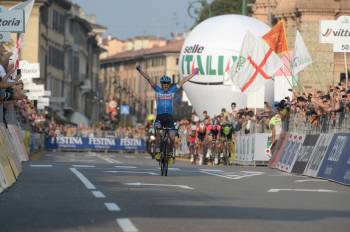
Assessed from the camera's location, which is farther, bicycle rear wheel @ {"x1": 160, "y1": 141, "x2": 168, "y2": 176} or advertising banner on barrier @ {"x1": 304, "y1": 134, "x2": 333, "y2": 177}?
advertising banner on barrier @ {"x1": 304, "y1": 134, "x2": 333, "y2": 177}

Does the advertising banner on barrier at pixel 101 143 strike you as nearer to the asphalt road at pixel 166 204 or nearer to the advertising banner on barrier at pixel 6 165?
the asphalt road at pixel 166 204

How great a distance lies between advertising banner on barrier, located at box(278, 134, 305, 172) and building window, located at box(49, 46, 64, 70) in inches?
3624

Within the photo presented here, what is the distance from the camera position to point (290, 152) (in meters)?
32.7

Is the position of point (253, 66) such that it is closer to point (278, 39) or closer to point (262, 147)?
point (278, 39)

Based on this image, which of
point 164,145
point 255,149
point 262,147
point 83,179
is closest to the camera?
point 83,179

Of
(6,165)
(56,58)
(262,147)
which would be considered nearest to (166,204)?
(6,165)

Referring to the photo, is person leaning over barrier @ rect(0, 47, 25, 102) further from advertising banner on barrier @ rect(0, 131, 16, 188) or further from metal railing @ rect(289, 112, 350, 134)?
metal railing @ rect(289, 112, 350, 134)

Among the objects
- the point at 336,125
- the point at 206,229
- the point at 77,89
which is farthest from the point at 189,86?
the point at 77,89

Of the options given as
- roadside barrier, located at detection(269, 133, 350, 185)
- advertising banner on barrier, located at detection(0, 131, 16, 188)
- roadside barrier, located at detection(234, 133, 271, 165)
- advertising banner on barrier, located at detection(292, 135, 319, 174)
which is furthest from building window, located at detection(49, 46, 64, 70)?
advertising banner on barrier, located at detection(0, 131, 16, 188)

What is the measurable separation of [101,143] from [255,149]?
170 feet

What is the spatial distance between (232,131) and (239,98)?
19953mm

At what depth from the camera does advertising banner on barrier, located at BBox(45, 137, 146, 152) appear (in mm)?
87463

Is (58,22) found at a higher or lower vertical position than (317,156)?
higher

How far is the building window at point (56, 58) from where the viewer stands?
125725mm
